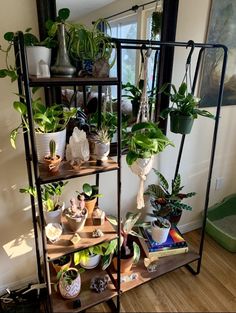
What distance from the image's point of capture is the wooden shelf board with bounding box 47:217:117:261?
1119mm

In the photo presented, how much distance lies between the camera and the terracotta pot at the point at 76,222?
3.96 feet

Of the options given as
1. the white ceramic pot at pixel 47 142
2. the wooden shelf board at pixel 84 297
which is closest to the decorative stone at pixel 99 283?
the wooden shelf board at pixel 84 297

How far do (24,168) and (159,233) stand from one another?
912 millimetres

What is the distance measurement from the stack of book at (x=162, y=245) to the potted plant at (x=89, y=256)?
33cm

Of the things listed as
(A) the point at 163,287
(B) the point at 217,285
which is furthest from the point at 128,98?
(B) the point at 217,285

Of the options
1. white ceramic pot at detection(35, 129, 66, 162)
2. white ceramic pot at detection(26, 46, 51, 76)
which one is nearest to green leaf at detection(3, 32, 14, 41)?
white ceramic pot at detection(26, 46, 51, 76)

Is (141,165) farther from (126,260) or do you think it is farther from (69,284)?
(69,284)

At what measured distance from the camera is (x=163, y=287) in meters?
1.58

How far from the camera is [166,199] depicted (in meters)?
1.58

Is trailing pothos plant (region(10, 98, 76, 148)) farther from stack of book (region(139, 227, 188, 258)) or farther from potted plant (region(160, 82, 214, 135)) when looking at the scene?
stack of book (region(139, 227, 188, 258))

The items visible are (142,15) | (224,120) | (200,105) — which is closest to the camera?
(142,15)

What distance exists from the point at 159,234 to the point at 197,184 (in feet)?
2.01

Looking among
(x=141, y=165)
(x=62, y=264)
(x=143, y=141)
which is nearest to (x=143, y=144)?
(x=143, y=141)

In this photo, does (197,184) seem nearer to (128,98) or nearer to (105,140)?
(128,98)
